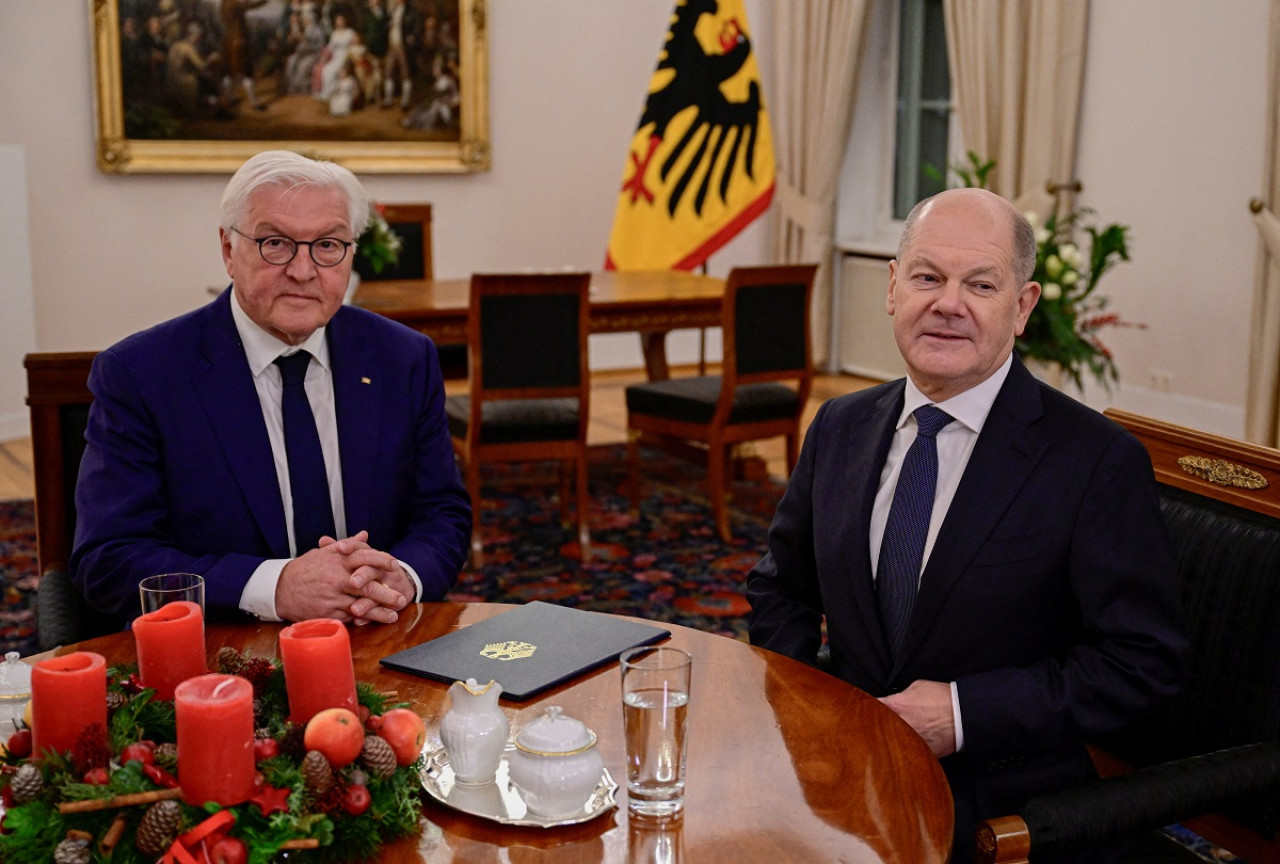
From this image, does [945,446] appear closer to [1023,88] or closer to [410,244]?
[410,244]

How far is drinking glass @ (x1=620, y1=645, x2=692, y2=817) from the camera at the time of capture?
1341mm

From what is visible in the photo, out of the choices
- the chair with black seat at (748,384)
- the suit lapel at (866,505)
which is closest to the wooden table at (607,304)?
the chair with black seat at (748,384)

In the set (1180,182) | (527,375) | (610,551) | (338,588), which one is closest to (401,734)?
(338,588)

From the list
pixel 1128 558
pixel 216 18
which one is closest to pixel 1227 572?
pixel 1128 558

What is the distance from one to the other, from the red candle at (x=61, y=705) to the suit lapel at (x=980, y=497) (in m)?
1.10

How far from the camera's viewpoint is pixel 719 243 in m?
6.66

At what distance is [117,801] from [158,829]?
0.16 ft

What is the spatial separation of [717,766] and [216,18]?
725cm

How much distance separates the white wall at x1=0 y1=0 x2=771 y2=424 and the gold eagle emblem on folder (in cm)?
604

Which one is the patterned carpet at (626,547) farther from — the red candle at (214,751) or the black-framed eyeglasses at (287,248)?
the red candle at (214,751)

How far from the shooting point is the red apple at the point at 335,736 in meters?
1.26

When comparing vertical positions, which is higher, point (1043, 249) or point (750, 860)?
point (1043, 249)

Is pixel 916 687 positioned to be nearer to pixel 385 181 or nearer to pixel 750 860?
pixel 750 860

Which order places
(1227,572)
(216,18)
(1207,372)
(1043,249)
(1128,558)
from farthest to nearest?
(216,18) < (1207,372) < (1043,249) < (1227,572) < (1128,558)
